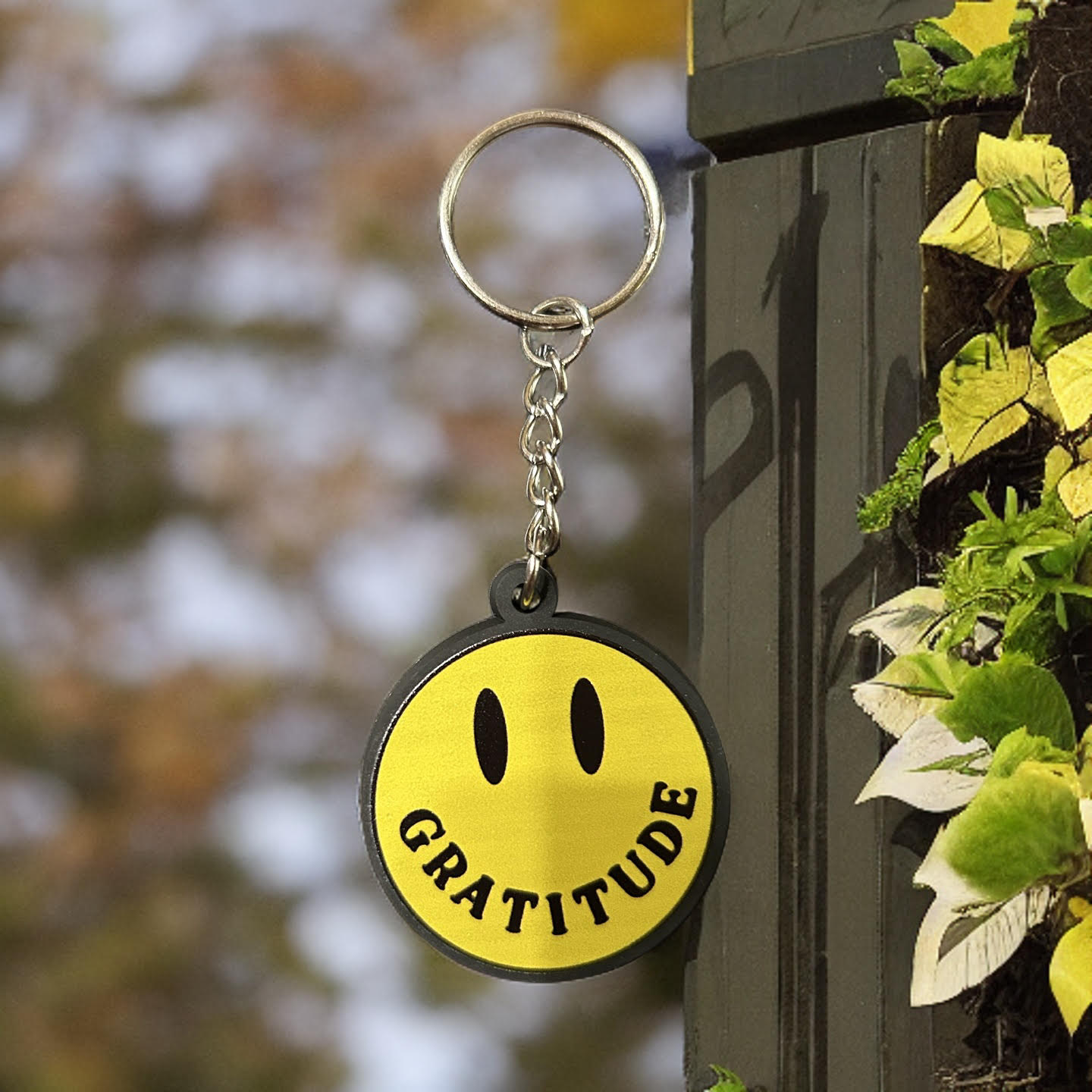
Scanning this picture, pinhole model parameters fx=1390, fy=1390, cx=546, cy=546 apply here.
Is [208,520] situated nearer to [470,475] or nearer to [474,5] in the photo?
[470,475]

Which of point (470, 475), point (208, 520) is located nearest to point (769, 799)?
point (470, 475)

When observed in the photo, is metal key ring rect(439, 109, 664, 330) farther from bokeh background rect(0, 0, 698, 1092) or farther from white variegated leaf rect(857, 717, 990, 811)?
bokeh background rect(0, 0, 698, 1092)

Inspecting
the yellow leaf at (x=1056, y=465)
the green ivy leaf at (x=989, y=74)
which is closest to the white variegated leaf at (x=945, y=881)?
the yellow leaf at (x=1056, y=465)

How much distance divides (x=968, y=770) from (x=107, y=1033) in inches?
52.3

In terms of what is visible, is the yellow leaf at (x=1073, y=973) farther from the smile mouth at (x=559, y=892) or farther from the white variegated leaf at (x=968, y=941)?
the smile mouth at (x=559, y=892)

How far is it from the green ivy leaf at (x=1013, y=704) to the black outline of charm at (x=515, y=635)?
94 millimetres

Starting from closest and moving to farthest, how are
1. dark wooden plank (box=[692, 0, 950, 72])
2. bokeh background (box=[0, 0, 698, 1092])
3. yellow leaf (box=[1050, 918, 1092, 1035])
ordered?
yellow leaf (box=[1050, 918, 1092, 1035]) → dark wooden plank (box=[692, 0, 950, 72]) → bokeh background (box=[0, 0, 698, 1092])

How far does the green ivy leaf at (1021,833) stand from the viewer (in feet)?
1.13

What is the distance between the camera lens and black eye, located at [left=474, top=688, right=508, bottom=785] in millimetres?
433

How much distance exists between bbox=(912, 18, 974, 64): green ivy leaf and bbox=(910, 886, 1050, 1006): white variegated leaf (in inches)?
9.4

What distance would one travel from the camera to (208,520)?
1.51 metres

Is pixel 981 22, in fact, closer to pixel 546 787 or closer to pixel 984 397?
pixel 984 397

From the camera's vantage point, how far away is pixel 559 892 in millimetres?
433

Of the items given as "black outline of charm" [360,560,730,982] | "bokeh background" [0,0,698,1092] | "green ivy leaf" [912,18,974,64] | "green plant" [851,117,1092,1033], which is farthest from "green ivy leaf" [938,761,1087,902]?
"bokeh background" [0,0,698,1092]
